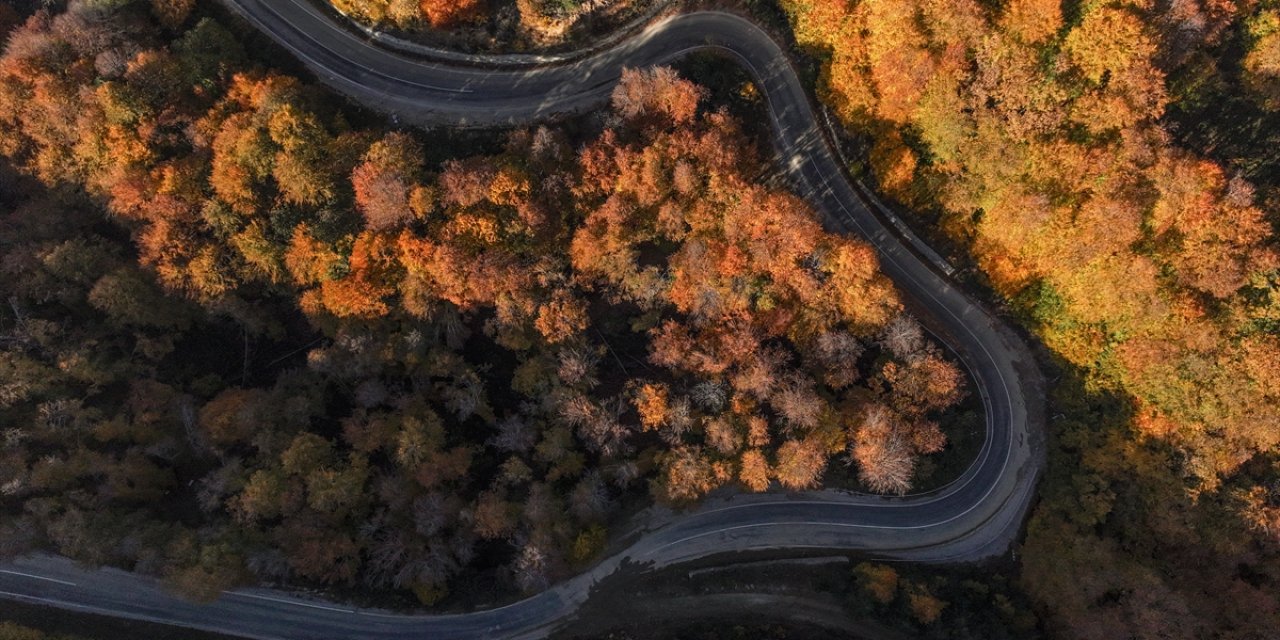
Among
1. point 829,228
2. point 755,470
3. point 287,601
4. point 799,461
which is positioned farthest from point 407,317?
point 829,228

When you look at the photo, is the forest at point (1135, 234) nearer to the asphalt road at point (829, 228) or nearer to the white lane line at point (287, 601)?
the asphalt road at point (829, 228)

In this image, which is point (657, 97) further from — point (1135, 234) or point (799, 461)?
point (1135, 234)

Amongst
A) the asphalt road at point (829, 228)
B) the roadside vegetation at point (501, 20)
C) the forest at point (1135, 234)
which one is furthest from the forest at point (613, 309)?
the roadside vegetation at point (501, 20)

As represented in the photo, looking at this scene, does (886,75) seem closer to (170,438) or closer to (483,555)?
(483,555)

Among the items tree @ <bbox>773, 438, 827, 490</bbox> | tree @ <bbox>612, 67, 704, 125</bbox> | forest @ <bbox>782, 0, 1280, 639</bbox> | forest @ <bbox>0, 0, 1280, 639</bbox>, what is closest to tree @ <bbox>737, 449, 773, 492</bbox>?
forest @ <bbox>0, 0, 1280, 639</bbox>

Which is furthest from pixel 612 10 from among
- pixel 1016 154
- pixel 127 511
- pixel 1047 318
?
pixel 127 511

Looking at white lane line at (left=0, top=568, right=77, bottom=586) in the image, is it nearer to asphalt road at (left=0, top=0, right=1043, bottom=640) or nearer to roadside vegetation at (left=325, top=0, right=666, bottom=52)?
asphalt road at (left=0, top=0, right=1043, bottom=640)
